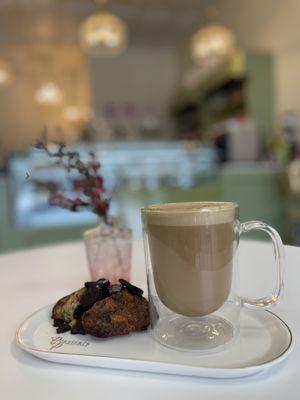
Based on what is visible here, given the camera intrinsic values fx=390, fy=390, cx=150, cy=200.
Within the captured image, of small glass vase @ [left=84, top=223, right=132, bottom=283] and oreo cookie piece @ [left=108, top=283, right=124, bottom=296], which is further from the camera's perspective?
small glass vase @ [left=84, top=223, right=132, bottom=283]

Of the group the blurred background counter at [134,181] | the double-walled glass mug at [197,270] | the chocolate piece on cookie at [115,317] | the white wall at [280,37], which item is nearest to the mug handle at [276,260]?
the double-walled glass mug at [197,270]

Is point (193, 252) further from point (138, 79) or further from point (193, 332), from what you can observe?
point (138, 79)

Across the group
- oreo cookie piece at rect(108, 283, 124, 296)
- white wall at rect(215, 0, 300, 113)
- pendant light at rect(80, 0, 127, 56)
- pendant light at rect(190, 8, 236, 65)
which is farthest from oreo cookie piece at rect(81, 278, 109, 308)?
pendant light at rect(190, 8, 236, 65)

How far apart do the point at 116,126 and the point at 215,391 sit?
638 cm

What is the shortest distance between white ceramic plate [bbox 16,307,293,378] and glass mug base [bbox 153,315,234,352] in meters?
0.01

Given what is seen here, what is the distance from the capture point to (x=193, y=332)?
0.45 meters

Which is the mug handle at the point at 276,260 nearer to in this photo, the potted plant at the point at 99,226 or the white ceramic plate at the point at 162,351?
the white ceramic plate at the point at 162,351

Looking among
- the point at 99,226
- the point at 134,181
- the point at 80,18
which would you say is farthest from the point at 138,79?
the point at 99,226

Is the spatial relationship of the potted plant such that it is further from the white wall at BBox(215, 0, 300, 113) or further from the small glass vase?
the white wall at BBox(215, 0, 300, 113)

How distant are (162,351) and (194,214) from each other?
0.15 metres

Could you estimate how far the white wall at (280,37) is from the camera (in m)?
3.55

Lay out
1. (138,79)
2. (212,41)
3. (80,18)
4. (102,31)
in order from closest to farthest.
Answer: (102,31) < (212,41) < (80,18) < (138,79)

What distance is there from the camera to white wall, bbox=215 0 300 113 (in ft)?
11.7

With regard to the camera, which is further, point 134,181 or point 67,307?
point 134,181
